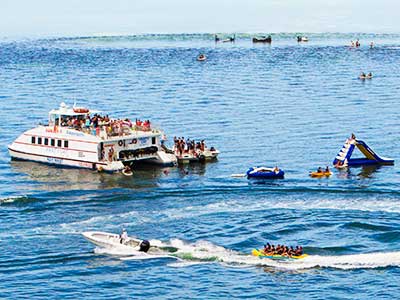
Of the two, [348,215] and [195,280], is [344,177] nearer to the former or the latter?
[348,215]

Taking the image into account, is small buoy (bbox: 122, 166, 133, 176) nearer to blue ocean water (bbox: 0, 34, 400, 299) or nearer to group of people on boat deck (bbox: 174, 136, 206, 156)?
blue ocean water (bbox: 0, 34, 400, 299)

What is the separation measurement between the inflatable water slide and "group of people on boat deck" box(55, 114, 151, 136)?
20057mm

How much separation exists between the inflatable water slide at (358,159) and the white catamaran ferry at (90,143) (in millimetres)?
17280

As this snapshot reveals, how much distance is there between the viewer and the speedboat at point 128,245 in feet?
Result: 203

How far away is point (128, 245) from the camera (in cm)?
6231

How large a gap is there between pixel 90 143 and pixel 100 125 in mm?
3442

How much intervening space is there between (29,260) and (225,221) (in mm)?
16459

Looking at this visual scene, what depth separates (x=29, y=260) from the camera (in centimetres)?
6097

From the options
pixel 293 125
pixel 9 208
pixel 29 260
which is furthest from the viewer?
pixel 293 125

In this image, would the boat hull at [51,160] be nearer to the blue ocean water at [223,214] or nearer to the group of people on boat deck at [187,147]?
the blue ocean water at [223,214]

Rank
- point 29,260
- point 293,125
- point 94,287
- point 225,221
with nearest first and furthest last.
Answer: point 94,287 < point 29,260 < point 225,221 < point 293,125

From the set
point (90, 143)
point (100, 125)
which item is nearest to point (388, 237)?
point (90, 143)

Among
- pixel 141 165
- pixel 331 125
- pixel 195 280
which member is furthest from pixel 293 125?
pixel 195 280

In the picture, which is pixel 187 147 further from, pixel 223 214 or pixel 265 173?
pixel 223 214
